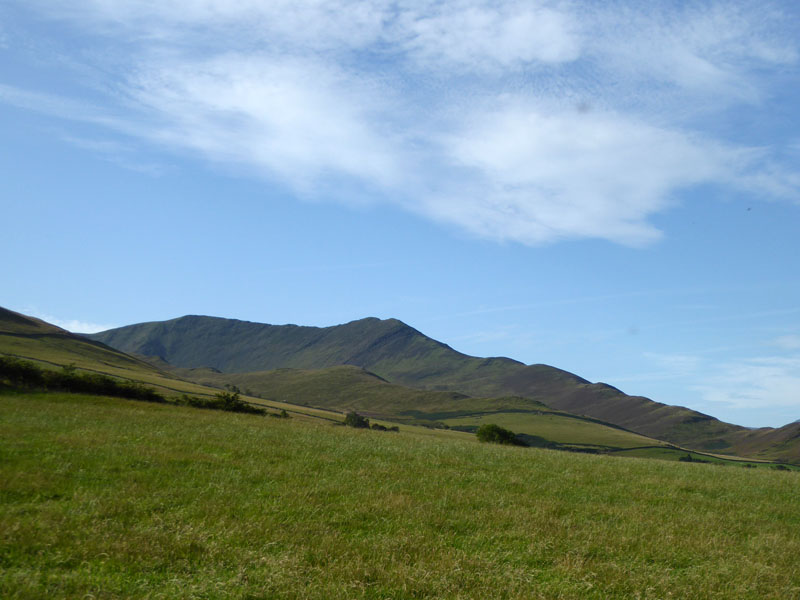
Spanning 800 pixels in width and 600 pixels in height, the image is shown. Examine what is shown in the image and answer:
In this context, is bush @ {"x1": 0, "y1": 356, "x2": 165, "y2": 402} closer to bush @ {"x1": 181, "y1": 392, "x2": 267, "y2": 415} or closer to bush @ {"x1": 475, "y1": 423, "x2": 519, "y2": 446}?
bush @ {"x1": 181, "y1": 392, "x2": 267, "y2": 415}

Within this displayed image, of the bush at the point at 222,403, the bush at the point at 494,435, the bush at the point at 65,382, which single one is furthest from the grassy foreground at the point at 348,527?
the bush at the point at 494,435

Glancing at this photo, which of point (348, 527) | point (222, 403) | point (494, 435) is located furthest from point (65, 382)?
point (494, 435)

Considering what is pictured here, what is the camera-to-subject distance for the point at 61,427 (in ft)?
76.6

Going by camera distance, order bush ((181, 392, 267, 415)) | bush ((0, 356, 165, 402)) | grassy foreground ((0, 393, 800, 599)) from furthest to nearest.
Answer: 1. bush ((181, 392, 267, 415))
2. bush ((0, 356, 165, 402))
3. grassy foreground ((0, 393, 800, 599))

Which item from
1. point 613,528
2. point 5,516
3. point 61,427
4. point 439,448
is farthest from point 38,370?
point 613,528

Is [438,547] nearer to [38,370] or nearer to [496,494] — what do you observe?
[496,494]

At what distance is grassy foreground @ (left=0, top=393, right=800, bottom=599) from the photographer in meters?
9.22

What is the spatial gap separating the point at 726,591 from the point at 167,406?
37038 millimetres

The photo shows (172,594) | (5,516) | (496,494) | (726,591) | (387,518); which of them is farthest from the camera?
(496,494)

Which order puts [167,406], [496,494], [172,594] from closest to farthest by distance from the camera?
[172,594] → [496,494] → [167,406]

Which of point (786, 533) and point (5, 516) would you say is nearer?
point (5, 516)

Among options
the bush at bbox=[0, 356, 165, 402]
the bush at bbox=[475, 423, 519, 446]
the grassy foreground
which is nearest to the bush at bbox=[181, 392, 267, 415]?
the bush at bbox=[0, 356, 165, 402]

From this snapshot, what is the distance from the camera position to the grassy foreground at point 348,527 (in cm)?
922

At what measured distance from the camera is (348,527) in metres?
12.5
